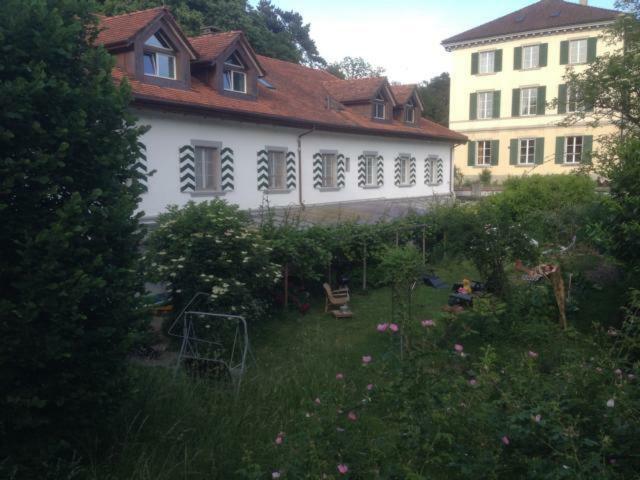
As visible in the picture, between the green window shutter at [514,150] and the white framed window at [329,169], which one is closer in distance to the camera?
the white framed window at [329,169]

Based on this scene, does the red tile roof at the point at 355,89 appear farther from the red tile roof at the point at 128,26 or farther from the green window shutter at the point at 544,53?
the green window shutter at the point at 544,53

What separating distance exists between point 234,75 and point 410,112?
→ 11.3 meters

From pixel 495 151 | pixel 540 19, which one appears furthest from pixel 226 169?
pixel 540 19

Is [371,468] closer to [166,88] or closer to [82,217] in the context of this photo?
[82,217]

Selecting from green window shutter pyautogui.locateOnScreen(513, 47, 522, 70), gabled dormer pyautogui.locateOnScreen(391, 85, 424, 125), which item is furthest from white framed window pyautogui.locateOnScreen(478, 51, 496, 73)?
gabled dormer pyautogui.locateOnScreen(391, 85, 424, 125)

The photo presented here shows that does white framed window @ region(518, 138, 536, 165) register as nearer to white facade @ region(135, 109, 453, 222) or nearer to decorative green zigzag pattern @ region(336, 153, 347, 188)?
white facade @ region(135, 109, 453, 222)

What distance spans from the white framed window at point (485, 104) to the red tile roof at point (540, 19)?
4.16 m

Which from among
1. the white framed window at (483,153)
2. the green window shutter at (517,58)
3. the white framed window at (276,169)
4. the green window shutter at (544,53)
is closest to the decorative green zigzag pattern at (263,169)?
the white framed window at (276,169)

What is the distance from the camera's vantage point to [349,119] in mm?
22422

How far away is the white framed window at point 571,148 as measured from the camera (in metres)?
40.0

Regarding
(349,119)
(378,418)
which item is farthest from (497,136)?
(378,418)

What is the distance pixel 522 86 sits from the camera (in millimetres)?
41562

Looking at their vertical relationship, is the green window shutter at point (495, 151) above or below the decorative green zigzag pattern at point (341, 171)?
above

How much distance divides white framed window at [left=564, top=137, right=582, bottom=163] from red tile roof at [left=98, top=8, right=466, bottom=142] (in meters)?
15.6
